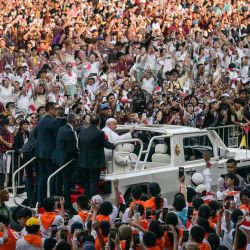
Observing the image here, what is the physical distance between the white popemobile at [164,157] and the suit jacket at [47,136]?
1.02 meters

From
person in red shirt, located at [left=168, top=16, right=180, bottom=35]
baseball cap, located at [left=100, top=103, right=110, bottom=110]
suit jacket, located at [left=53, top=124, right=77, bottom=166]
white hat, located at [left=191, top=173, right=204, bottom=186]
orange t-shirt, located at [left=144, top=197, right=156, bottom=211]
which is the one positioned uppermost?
person in red shirt, located at [left=168, top=16, right=180, bottom=35]

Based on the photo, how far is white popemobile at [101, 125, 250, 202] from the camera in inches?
797

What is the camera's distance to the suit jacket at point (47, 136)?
20.1 meters

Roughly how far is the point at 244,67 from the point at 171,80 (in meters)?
3.96

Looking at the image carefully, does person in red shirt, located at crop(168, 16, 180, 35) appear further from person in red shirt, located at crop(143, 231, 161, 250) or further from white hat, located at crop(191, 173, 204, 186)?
person in red shirt, located at crop(143, 231, 161, 250)

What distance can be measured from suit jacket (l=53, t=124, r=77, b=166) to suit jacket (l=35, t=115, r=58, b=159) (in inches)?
11.1

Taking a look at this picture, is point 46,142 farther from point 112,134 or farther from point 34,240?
point 34,240

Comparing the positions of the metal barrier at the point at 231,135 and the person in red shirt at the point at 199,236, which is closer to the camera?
the person in red shirt at the point at 199,236

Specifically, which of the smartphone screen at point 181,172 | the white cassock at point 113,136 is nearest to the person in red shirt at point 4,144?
the white cassock at point 113,136

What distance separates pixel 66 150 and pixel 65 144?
11 cm

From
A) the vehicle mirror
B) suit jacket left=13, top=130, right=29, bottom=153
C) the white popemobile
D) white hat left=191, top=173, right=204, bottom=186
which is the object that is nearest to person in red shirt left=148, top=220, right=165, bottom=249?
white hat left=191, top=173, right=204, bottom=186

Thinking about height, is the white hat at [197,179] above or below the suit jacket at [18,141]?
below

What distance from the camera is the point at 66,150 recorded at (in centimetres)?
1983

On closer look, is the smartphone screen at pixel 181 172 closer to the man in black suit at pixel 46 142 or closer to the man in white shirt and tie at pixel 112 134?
the man in white shirt and tie at pixel 112 134
